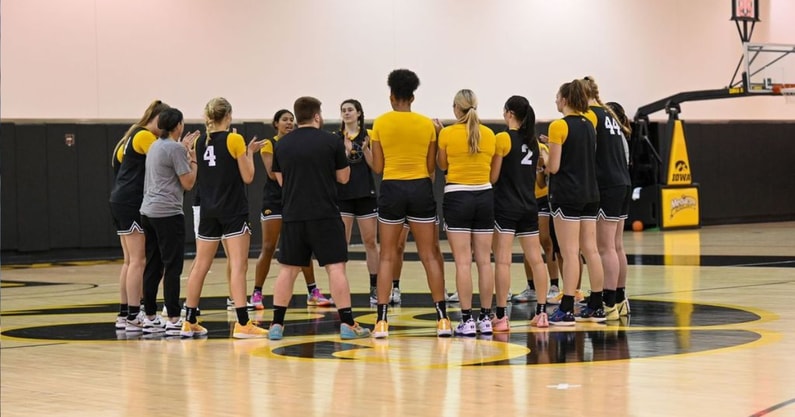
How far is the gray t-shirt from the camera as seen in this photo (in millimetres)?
9727

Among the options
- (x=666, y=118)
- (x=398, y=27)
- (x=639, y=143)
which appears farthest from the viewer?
(x=666, y=118)

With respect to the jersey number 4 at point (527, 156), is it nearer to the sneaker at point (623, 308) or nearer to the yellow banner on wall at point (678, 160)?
the sneaker at point (623, 308)

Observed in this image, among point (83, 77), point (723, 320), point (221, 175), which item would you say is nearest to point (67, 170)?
point (83, 77)

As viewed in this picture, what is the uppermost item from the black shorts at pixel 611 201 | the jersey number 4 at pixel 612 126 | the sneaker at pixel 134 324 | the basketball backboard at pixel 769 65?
the basketball backboard at pixel 769 65

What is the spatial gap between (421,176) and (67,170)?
41.8 feet

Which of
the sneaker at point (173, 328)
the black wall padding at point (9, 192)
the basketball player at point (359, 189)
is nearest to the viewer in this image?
the sneaker at point (173, 328)

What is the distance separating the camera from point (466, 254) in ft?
31.2

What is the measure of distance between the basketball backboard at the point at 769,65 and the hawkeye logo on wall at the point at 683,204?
106 inches

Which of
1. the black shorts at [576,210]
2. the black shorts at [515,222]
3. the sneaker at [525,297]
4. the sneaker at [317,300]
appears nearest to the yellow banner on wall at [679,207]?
the sneaker at [525,297]

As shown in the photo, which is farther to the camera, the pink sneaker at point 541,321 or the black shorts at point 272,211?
the black shorts at point 272,211

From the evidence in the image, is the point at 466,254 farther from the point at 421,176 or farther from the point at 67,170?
the point at 67,170

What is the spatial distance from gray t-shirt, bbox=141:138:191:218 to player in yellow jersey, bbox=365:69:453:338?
157cm

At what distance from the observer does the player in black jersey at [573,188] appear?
9.97 m

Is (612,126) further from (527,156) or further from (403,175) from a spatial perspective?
(403,175)
